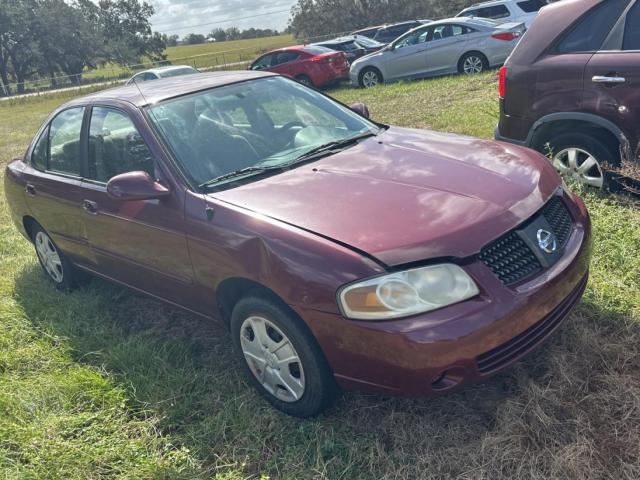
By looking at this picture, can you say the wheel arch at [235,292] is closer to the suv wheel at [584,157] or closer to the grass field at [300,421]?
the grass field at [300,421]

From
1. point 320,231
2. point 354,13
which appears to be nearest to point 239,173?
point 320,231

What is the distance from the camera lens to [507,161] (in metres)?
3.11

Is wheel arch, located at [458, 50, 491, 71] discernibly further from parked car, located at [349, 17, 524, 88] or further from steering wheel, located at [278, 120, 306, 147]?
steering wheel, located at [278, 120, 306, 147]

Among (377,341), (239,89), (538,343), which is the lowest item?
(538,343)

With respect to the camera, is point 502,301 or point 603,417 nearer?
point 502,301

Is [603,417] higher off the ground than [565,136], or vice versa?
[565,136]

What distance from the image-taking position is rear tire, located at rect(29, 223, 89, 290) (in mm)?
4535

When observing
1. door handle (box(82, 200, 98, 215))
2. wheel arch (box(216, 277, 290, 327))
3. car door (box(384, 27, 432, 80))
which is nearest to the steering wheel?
wheel arch (box(216, 277, 290, 327))

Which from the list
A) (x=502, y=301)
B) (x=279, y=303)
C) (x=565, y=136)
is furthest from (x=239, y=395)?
(x=565, y=136)

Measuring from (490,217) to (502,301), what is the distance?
39 cm

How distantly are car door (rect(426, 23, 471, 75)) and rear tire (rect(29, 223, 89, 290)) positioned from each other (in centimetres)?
1085

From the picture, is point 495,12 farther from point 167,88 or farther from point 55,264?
point 55,264

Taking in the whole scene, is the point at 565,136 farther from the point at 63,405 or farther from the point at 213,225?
the point at 63,405

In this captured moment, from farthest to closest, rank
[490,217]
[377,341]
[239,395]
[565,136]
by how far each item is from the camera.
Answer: [565,136], [239,395], [490,217], [377,341]
